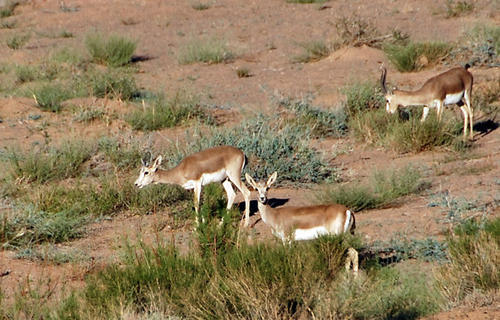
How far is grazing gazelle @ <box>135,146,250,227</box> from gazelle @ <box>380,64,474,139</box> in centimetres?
475

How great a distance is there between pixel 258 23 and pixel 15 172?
1581 centimetres

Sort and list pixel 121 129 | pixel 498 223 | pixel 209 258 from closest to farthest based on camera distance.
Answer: pixel 209 258
pixel 498 223
pixel 121 129

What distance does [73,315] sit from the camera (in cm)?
664

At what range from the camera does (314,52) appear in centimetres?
2178

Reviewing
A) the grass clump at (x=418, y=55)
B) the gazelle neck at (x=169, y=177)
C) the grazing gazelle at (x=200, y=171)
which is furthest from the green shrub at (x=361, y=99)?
the gazelle neck at (x=169, y=177)

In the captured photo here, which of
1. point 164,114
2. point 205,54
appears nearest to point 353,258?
point 164,114

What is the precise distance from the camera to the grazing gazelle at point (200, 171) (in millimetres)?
10766

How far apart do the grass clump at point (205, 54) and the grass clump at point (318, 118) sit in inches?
253

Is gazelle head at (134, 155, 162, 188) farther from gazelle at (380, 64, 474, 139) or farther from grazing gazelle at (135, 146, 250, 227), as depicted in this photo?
gazelle at (380, 64, 474, 139)

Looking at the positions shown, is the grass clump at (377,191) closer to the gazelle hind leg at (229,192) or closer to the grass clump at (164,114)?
the gazelle hind leg at (229,192)

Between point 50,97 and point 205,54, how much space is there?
649 centimetres

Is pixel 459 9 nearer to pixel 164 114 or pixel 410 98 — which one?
pixel 410 98

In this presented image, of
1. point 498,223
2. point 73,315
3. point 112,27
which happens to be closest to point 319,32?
point 112,27

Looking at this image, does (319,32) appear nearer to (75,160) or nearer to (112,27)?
(112,27)
